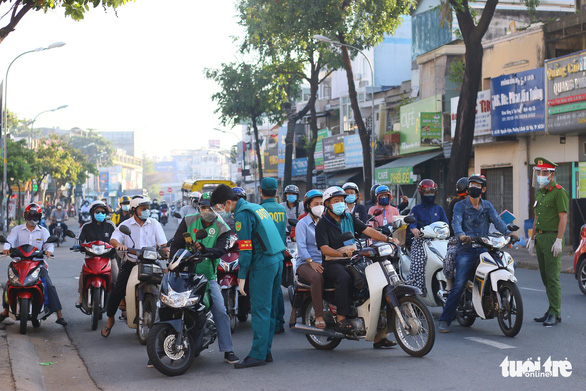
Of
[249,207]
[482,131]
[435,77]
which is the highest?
[435,77]

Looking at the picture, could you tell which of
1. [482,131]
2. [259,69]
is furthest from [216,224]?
[259,69]

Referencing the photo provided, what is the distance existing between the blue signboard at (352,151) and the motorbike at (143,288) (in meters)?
34.4

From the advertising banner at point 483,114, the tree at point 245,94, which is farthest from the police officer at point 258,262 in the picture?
the tree at point 245,94

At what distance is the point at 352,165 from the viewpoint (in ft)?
145

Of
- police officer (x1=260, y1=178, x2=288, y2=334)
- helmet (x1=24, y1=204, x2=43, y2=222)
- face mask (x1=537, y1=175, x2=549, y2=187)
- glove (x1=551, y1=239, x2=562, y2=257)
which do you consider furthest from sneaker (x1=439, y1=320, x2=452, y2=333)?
helmet (x1=24, y1=204, x2=43, y2=222)

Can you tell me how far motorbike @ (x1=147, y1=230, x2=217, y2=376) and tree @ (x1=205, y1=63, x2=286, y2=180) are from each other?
3501 cm

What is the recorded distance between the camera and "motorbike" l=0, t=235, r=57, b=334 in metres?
9.70

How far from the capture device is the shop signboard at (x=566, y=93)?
23.0m

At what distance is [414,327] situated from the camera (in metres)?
7.44

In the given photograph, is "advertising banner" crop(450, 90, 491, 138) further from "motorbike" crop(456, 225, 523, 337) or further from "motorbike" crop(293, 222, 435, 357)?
"motorbike" crop(293, 222, 435, 357)

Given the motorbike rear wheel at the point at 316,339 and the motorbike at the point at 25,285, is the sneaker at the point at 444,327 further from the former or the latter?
the motorbike at the point at 25,285

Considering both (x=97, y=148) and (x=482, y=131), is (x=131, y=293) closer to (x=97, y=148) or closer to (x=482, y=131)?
(x=482, y=131)

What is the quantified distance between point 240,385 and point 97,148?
134 metres

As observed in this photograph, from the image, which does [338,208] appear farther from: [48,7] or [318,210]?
[48,7]
